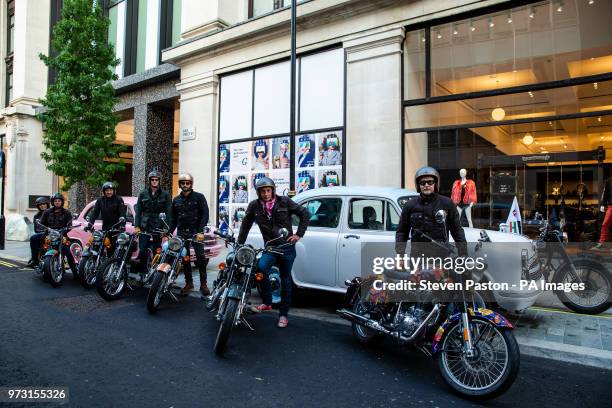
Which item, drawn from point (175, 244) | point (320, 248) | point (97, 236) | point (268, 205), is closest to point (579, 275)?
point (320, 248)

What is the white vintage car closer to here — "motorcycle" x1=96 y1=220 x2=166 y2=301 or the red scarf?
the red scarf

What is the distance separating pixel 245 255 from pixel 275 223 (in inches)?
38.5

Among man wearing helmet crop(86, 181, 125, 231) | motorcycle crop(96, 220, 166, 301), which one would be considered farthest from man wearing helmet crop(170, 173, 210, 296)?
man wearing helmet crop(86, 181, 125, 231)

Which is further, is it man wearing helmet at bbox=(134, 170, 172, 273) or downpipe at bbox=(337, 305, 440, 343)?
man wearing helmet at bbox=(134, 170, 172, 273)

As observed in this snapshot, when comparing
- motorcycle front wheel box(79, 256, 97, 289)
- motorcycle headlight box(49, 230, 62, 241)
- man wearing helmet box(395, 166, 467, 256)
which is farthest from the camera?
motorcycle headlight box(49, 230, 62, 241)

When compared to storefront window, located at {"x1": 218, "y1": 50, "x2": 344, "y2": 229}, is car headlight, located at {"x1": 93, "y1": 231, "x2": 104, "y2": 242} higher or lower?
lower

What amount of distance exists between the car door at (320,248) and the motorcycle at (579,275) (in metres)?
2.81

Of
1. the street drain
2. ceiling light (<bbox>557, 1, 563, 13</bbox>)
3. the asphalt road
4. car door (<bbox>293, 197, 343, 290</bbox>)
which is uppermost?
ceiling light (<bbox>557, 1, 563, 13</bbox>)

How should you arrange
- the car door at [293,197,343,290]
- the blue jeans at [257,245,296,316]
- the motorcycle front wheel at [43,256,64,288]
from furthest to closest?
1. the motorcycle front wheel at [43,256,64,288]
2. the car door at [293,197,343,290]
3. the blue jeans at [257,245,296,316]

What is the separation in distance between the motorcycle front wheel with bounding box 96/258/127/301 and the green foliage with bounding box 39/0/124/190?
852 cm

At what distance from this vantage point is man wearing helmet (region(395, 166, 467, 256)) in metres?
4.41

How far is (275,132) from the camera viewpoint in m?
13.7

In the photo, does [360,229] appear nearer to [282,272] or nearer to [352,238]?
[352,238]

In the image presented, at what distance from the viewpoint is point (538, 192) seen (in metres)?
11.1
